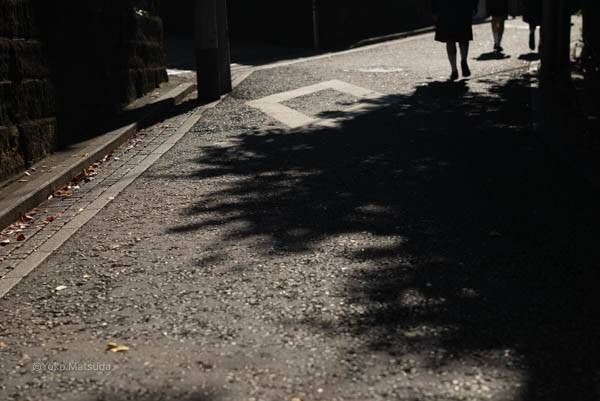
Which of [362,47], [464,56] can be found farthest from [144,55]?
[362,47]

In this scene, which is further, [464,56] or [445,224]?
[464,56]

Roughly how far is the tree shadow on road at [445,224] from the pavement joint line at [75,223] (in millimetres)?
Answer: 612

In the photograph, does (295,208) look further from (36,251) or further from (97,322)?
(97,322)

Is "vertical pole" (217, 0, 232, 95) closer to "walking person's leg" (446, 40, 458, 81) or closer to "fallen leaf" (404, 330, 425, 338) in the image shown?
"walking person's leg" (446, 40, 458, 81)

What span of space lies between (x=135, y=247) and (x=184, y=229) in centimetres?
44

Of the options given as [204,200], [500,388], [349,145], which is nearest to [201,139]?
[349,145]

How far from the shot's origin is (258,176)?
285 inches

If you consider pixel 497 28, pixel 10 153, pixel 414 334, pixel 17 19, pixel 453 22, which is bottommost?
pixel 414 334

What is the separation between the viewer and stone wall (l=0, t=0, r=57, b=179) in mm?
6941

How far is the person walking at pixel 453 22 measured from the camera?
42.2ft

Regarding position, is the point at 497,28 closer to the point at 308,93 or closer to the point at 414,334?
the point at 308,93

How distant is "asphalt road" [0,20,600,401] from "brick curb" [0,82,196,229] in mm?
607

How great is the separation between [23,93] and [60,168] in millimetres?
716

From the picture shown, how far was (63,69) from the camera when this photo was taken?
347 inches
